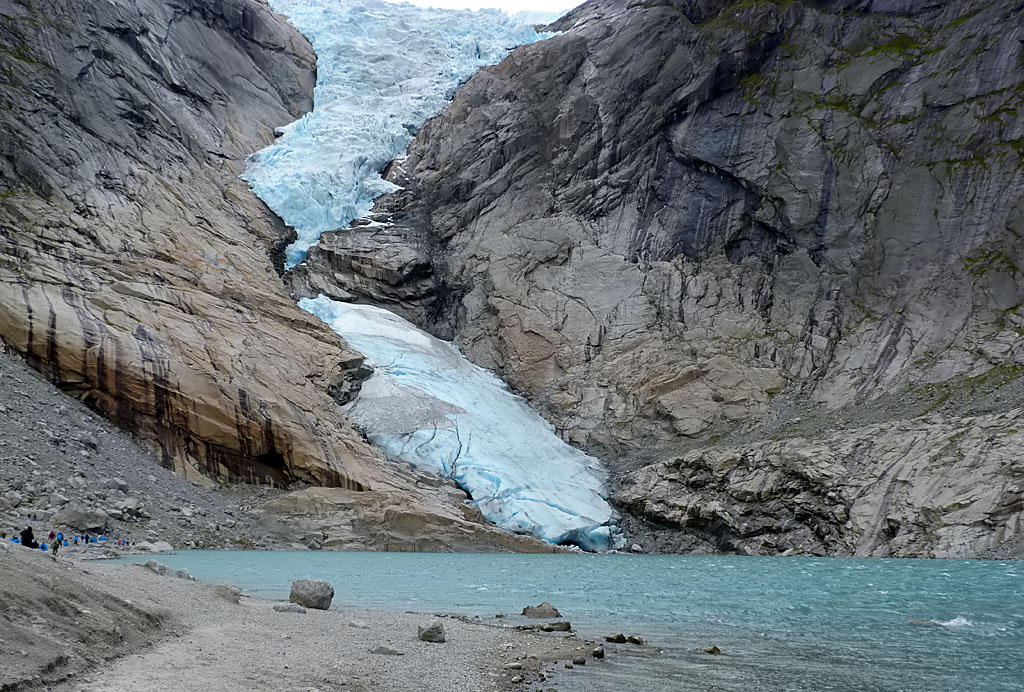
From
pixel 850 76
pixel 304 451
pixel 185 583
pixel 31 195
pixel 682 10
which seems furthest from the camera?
pixel 682 10

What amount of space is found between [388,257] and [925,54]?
111ft

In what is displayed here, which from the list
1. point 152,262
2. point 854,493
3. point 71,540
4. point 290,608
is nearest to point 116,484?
point 71,540

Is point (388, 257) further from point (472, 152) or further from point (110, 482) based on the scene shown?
point (110, 482)

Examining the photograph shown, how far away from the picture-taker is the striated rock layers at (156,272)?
3172cm

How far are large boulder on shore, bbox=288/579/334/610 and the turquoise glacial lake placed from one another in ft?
5.02

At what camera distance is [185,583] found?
13555mm

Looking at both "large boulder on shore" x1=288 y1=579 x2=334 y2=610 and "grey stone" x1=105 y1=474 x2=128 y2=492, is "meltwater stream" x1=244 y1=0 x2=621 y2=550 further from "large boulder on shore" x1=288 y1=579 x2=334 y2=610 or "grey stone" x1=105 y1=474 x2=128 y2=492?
"large boulder on shore" x1=288 y1=579 x2=334 y2=610

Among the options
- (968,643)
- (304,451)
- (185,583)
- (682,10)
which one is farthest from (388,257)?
(968,643)

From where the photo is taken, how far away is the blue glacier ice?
172 ft

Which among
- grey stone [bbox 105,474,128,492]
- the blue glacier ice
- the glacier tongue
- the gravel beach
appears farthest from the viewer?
the blue glacier ice

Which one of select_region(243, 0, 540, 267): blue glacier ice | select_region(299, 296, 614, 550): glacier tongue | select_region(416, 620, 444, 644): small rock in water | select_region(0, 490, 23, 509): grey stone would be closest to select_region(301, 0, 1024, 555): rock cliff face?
select_region(299, 296, 614, 550): glacier tongue

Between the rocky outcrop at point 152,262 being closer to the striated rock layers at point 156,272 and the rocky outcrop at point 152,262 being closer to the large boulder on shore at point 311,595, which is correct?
the striated rock layers at point 156,272

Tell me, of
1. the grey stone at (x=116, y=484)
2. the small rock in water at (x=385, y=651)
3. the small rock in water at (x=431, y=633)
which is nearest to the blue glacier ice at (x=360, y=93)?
the grey stone at (x=116, y=484)

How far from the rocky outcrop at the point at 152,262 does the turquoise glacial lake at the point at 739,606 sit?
7.63 metres
